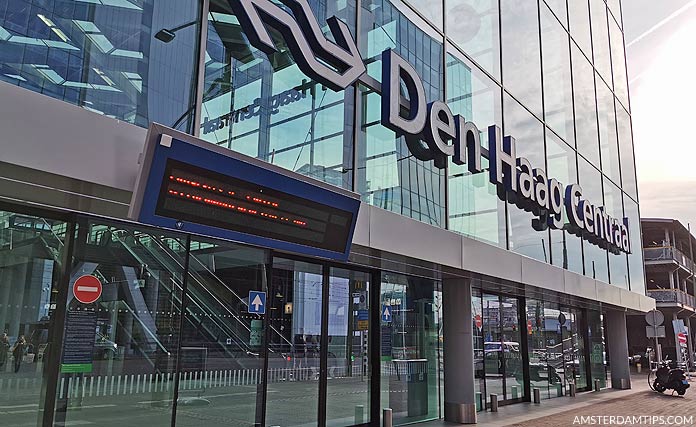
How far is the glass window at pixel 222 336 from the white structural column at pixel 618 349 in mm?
18713

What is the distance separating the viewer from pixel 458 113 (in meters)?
12.9

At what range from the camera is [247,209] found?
668 centimetres

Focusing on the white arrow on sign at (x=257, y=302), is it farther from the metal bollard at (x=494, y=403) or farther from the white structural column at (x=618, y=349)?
the white structural column at (x=618, y=349)

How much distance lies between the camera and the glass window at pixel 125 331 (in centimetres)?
680

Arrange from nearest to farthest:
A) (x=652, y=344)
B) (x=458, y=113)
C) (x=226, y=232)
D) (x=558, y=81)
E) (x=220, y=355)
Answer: (x=226, y=232) < (x=220, y=355) < (x=458, y=113) < (x=558, y=81) < (x=652, y=344)

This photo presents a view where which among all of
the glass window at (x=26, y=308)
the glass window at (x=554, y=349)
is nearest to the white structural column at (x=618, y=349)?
the glass window at (x=554, y=349)

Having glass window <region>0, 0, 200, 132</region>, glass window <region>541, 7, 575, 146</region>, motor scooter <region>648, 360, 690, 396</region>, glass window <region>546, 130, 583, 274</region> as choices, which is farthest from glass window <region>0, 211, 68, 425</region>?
motor scooter <region>648, 360, 690, 396</region>

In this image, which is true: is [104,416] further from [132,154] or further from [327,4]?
[327,4]

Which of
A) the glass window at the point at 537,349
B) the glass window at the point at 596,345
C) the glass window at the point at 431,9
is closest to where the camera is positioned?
the glass window at the point at 431,9

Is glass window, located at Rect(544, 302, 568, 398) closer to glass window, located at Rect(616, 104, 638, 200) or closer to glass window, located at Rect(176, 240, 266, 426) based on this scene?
glass window, located at Rect(616, 104, 638, 200)

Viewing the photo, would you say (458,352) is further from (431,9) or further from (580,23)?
(580,23)

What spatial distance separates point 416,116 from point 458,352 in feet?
18.1

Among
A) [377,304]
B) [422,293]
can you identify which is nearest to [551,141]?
[422,293]

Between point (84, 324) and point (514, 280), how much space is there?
9.20 meters
